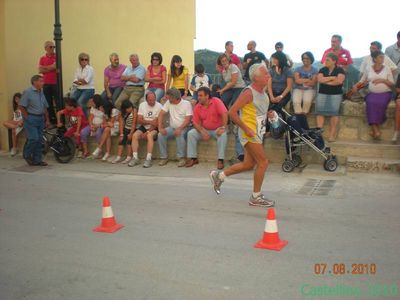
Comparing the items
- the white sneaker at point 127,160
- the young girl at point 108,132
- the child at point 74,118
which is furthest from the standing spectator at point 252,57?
the child at point 74,118

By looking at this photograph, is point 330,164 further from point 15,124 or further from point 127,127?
point 15,124

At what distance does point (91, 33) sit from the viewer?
14992 mm

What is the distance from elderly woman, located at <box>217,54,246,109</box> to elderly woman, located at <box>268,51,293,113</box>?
71 centimetres

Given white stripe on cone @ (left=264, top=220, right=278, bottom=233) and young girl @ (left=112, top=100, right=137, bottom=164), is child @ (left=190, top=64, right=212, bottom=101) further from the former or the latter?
white stripe on cone @ (left=264, top=220, right=278, bottom=233)

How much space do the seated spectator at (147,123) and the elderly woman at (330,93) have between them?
135 inches

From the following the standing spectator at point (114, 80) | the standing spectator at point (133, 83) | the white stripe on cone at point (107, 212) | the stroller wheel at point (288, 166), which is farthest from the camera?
the standing spectator at point (114, 80)

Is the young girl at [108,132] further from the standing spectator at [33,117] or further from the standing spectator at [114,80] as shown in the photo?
the standing spectator at [33,117]

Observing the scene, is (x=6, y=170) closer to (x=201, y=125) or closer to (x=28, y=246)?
(x=201, y=125)

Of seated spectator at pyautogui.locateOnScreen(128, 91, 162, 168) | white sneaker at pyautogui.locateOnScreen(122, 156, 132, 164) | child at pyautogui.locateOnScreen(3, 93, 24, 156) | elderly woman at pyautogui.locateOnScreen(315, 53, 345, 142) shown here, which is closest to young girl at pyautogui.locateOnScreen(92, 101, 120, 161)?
white sneaker at pyautogui.locateOnScreen(122, 156, 132, 164)

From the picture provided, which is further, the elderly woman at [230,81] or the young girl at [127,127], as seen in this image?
the young girl at [127,127]

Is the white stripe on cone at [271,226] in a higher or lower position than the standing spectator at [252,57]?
lower

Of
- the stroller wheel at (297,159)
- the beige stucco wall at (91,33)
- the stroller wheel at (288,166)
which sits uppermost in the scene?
the beige stucco wall at (91,33)

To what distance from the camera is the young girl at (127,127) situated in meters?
10.8

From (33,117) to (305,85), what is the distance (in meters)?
5.86
